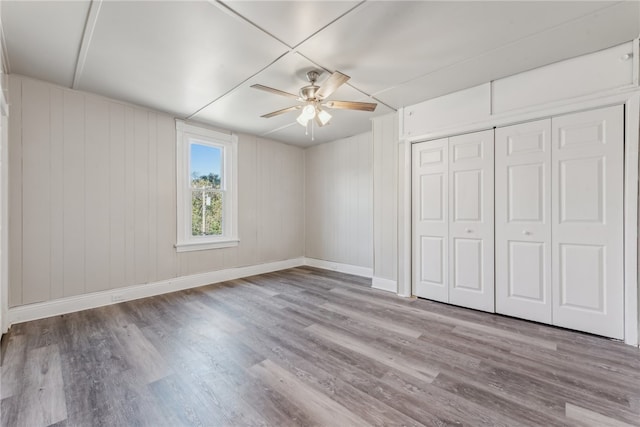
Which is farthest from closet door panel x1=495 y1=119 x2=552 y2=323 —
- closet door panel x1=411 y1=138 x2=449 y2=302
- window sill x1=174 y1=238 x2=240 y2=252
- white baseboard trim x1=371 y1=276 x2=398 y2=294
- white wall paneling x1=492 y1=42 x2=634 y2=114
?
window sill x1=174 y1=238 x2=240 y2=252

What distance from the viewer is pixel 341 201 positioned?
5.34 meters

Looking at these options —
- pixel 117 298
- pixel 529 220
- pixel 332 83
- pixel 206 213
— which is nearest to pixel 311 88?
pixel 332 83

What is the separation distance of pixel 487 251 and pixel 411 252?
0.94 metres

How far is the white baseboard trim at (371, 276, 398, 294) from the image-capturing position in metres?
3.93

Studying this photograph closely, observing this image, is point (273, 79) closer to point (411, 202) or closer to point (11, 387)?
point (411, 202)

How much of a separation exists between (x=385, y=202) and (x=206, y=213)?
9.94 ft

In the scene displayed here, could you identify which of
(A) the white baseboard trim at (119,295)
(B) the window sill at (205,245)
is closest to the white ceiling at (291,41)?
(B) the window sill at (205,245)

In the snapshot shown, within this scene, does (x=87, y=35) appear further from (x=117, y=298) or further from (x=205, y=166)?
(x=117, y=298)

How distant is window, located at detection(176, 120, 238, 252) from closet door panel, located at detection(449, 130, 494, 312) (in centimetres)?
360

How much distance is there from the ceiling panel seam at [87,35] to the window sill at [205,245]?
242cm

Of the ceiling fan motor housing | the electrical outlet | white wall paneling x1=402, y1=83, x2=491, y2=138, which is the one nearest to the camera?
the ceiling fan motor housing

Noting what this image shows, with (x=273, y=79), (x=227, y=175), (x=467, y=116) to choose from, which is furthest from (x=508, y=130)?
(x=227, y=175)

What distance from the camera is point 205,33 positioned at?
2.18m

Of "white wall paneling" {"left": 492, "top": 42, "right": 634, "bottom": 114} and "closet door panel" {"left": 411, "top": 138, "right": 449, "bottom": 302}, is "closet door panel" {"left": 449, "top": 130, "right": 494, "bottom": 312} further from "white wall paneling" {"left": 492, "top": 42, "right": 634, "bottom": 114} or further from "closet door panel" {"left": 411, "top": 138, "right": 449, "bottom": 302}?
"white wall paneling" {"left": 492, "top": 42, "right": 634, "bottom": 114}
